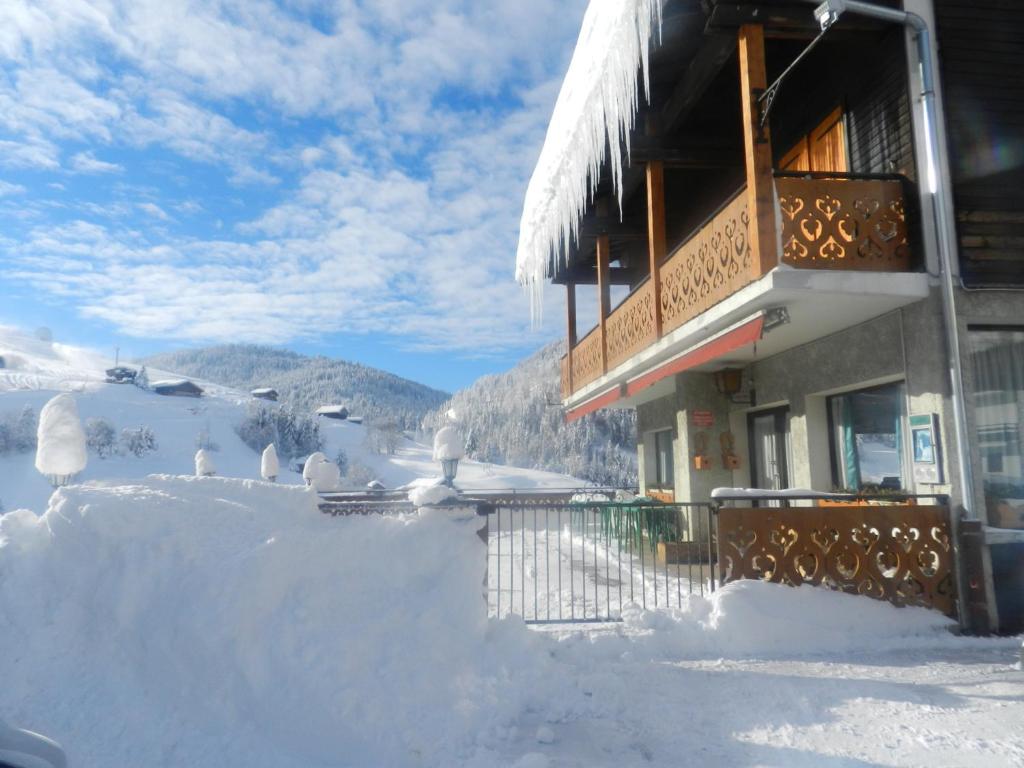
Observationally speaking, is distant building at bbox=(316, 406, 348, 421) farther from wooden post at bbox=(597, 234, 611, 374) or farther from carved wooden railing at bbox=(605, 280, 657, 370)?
carved wooden railing at bbox=(605, 280, 657, 370)

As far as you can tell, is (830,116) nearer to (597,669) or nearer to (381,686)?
(597,669)

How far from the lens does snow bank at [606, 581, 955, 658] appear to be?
5934mm

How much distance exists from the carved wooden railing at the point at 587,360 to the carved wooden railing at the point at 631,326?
0.77 meters

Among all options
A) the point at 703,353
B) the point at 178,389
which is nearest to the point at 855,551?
the point at 703,353

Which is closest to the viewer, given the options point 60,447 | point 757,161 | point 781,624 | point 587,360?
point 781,624

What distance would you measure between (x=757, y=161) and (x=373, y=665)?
5.88 meters

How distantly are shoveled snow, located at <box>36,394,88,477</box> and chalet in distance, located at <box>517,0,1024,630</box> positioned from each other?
898 centimetres

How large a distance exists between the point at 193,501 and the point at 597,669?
364 centimetres

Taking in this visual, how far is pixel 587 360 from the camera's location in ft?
47.3

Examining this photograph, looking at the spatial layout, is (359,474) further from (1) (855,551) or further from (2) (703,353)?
(1) (855,551)

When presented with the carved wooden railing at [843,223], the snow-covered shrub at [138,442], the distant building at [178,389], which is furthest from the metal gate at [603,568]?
the distant building at [178,389]

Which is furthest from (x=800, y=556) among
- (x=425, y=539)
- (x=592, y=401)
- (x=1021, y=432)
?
(x=592, y=401)

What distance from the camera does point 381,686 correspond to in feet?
14.6

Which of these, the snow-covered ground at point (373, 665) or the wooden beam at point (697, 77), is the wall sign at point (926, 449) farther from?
the wooden beam at point (697, 77)
